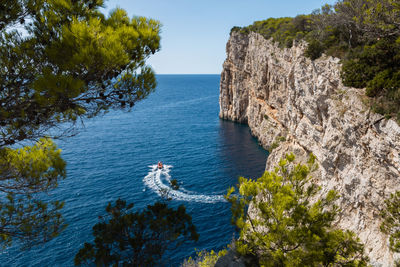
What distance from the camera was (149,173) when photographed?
3700 centimetres

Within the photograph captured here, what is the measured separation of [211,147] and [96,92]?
4243 centimetres

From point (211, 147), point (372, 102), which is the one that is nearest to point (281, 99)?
point (211, 147)

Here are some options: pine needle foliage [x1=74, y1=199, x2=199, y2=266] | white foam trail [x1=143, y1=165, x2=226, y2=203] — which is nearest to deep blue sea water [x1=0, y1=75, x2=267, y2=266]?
white foam trail [x1=143, y1=165, x2=226, y2=203]

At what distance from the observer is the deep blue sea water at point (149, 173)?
22.8 m

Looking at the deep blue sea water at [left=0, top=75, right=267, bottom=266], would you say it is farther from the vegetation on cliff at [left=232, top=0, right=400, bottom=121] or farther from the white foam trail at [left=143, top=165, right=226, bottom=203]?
the vegetation on cliff at [left=232, top=0, right=400, bottom=121]

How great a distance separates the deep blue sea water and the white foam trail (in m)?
0.14

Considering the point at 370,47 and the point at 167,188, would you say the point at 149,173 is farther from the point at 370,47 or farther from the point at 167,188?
the point at 370,47

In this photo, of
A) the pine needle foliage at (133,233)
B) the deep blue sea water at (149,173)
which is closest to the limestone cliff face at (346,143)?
the deep blue sea water at (149,173)

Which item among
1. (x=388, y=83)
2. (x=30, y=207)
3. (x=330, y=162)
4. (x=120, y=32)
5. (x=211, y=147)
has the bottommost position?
(x=211, y=147)

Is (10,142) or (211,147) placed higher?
(10,142)

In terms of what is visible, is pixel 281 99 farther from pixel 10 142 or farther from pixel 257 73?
pixel 10 142

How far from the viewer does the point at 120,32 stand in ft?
23.7

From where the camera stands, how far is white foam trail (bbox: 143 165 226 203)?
1182 inches

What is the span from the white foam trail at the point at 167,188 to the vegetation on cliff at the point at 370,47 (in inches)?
811
